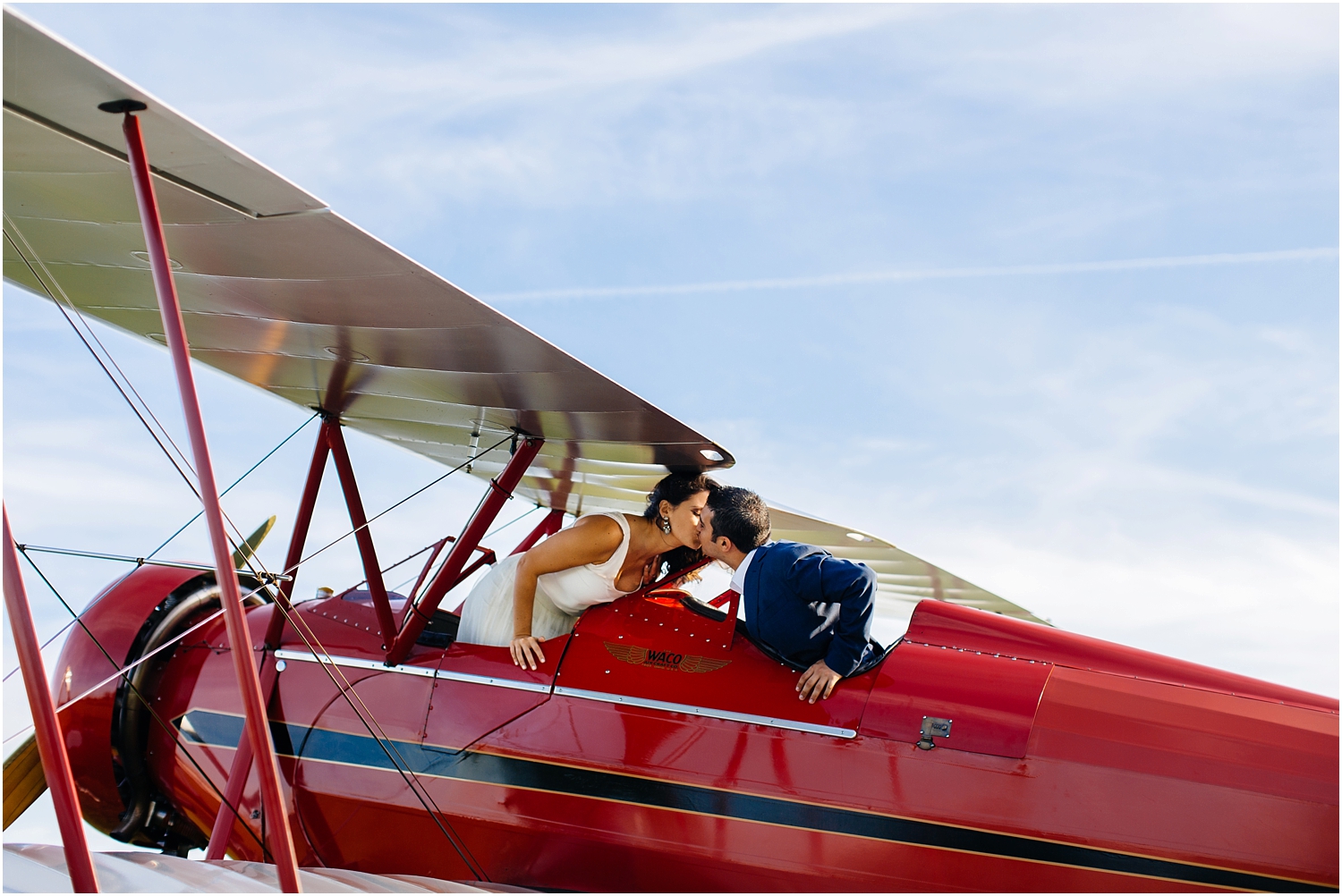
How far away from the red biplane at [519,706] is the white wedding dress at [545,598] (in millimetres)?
97

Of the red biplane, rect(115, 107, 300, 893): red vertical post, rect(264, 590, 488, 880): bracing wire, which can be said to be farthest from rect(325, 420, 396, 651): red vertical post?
rect(115, 107, 300, 893): red vertical post

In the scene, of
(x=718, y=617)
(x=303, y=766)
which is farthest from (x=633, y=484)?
(x=303, y=766)

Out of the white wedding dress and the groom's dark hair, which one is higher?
→ the groom's dark hair

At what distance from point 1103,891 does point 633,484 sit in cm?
346

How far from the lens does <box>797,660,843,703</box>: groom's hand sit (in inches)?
163

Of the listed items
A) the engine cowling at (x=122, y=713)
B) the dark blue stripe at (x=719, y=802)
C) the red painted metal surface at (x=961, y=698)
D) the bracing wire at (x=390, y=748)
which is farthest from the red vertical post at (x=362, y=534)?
the red painted metal surface at (x=961, y=698)

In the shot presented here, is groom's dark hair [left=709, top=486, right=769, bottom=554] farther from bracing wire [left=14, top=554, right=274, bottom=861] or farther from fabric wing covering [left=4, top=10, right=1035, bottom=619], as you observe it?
bracing wire [left=14, top=554, right=274, bottom=861]

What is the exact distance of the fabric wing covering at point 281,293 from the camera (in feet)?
9.99

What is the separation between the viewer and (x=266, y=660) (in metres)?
5.18

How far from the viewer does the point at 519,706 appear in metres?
4.54

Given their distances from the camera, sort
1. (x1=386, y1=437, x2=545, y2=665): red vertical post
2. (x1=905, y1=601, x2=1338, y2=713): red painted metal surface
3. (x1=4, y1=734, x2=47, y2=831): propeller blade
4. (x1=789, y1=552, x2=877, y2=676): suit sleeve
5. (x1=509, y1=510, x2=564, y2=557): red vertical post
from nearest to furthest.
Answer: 1. (x1=905, y1=601, x2=1338, y2=713): red painted metal surface
2. (x1=789, y1=552, x2=877, y2=676): suit sleeve
3. (x1=386, y1=437, x2=545, y2=665): red vertical post
4. (x1=4, y1=734, x2=47, y2=831): propeller blade
5. (x1=509, y1=510, x2=564, y2=557): red vertical post

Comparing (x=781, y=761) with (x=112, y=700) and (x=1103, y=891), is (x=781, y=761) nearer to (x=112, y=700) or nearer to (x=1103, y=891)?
(x=1103, y=891)

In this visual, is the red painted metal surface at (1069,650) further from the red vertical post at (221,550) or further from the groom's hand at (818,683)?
the red vertical post at (221,550)

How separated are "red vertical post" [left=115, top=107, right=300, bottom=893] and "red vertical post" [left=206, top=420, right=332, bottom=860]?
4.29 feet
